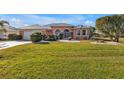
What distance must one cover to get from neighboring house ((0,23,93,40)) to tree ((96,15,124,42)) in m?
0.43

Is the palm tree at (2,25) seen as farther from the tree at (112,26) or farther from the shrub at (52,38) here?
the tree at (112,26)

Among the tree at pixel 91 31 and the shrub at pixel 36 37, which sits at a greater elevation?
the tree at pixel 91 31

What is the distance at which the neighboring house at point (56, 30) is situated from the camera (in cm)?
1041

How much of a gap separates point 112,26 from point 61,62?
1864 mm

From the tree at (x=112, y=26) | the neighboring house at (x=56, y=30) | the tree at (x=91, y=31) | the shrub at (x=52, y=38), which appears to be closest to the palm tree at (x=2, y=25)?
the neighboring house at (x=56, y=30)

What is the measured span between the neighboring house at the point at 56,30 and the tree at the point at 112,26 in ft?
1.41

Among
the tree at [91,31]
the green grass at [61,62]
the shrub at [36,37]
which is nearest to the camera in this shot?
the green grass at [61,62]

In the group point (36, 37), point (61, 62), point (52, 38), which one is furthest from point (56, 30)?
point (61, 62)

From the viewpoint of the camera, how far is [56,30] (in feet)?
34.9

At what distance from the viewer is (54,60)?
10.2 meters

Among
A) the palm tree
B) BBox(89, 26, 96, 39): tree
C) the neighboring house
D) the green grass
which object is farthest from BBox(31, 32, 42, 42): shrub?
BBox(89, 26, 96, 39): tree

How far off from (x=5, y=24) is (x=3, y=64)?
1142 millimetres

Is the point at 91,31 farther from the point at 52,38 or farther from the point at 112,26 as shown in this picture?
the point at 52,38
